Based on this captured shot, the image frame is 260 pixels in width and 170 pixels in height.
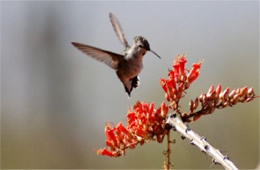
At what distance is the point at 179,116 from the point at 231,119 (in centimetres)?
850

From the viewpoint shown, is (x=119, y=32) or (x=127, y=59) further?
(x=119, y=32)

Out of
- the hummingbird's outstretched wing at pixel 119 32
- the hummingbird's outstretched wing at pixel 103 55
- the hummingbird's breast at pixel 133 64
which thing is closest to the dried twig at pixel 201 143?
the hummingbird's outstretched wing at pixel 103 55

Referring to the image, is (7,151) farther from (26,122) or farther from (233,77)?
(233,77)

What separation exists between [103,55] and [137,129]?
102 cm

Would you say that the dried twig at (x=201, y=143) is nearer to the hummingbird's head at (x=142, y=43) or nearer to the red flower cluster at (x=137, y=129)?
the red flower cluster at (x=137, y=129)

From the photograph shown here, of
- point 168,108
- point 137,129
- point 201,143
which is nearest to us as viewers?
point 201,143

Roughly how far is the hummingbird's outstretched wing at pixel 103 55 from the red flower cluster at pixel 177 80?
0.62m

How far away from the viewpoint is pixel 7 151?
42.3 ft

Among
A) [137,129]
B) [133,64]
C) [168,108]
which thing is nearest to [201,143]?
[168,108]

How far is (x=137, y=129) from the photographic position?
2391 mm

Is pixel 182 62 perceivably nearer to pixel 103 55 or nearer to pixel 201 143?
pixel 201 143

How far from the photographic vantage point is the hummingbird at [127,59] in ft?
10.2

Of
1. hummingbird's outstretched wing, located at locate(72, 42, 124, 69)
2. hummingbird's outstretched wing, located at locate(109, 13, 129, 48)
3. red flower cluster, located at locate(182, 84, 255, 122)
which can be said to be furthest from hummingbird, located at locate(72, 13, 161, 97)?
red flower cluster, located at locate(182, 84, 255, 122)

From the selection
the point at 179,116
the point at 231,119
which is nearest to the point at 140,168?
the point at 231,119
